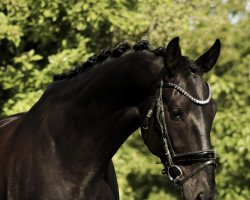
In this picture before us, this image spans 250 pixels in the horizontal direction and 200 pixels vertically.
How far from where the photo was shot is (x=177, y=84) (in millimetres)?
3527

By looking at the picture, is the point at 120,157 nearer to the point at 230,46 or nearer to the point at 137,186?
the point at 137,186

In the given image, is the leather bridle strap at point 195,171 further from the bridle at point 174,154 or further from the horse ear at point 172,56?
the horse ear at point 172,56

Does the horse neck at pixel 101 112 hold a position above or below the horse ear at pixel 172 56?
below

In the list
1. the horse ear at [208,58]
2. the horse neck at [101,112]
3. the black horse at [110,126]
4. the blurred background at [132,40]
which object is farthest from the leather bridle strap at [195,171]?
the blurred background at [132,40]

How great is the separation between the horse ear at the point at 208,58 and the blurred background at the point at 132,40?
9.81 feet

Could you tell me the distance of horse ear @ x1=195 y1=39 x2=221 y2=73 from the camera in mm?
3744

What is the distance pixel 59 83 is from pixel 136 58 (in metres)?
0.69

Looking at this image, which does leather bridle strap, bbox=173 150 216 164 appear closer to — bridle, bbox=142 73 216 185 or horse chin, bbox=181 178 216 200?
bridle, bbox=142 73 216 185

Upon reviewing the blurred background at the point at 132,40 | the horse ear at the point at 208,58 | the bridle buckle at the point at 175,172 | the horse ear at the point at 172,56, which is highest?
the horse ear at the point at 172,56

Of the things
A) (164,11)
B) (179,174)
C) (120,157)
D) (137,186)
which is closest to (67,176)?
(179,174)

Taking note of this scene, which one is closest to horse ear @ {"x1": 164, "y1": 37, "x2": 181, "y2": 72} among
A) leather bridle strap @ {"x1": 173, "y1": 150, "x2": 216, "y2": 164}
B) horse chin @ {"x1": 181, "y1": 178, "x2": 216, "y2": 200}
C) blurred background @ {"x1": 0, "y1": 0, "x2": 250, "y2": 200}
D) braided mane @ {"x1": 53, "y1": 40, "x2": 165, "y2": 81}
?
braided mane @ {"x1": 53, "y1": 40, "x2": 165, "y2": 81}

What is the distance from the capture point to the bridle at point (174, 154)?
3.34 meters

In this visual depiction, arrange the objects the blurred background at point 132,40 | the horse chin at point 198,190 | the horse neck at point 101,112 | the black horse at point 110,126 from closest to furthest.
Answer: the horse chin at point 198,190 → the black horse at point 110,126 → the horse neck at point 101,112 → the blurred background at point 132,40

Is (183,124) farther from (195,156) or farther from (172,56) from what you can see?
(172,56)
